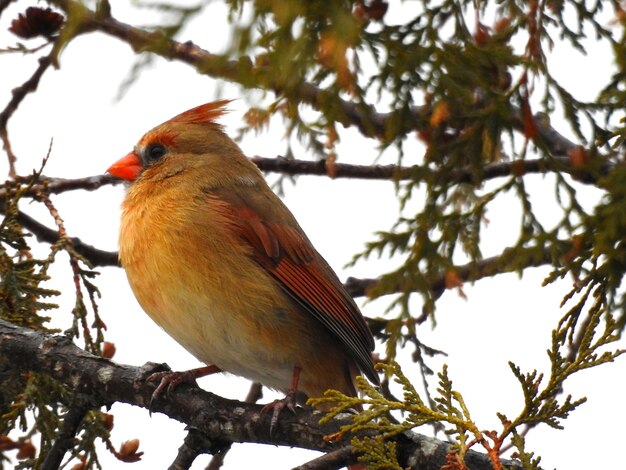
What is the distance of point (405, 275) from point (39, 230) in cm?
154

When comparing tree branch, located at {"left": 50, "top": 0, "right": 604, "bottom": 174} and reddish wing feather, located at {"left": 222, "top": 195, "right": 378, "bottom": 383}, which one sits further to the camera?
reddish wing feather, located at {"left": 222, "top": 195, "right": 378, "bottom": 383}

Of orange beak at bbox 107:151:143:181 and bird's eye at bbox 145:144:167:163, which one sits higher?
bird's eye at bbox 145:144:167:163

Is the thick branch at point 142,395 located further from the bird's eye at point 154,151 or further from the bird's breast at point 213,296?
the bird's eye at point 154,151

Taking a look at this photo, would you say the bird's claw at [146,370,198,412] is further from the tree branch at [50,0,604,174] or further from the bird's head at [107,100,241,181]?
the bird's head at [107,100,241,181]

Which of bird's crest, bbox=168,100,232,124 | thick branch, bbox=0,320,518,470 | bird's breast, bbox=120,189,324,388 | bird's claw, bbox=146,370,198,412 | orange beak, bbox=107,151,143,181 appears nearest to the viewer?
thick branch, bbox=0,320,518,470

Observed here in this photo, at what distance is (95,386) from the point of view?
10.8 feet

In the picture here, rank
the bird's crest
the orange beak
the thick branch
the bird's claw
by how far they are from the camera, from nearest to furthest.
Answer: the thick branch, the bird's claw, the orange beak, the bird's crest

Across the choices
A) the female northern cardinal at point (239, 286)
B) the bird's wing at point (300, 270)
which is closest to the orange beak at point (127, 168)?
the female northern cardinal at point (239, 286)

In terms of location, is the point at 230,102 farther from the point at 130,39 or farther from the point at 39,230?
the point at 39,230

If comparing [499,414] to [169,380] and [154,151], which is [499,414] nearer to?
[169,380]

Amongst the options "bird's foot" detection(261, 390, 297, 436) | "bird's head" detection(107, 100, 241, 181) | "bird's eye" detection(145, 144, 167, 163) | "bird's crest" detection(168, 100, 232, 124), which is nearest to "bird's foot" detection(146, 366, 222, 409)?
"bird's foot" detection(261, 390, 297, 436)

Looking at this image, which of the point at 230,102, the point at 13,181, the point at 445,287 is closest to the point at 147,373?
the point at 13,181

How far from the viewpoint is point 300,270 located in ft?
13.5

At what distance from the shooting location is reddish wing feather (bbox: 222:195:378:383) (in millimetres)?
3984
